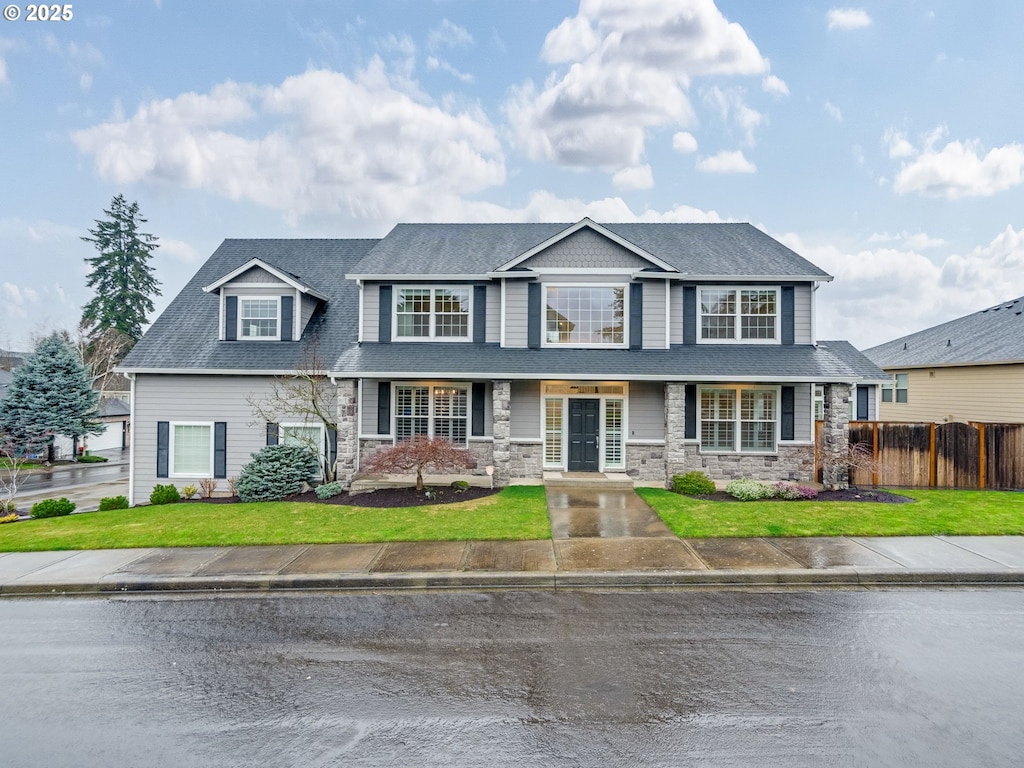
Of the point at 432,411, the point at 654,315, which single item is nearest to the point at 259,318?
the point at 432,411

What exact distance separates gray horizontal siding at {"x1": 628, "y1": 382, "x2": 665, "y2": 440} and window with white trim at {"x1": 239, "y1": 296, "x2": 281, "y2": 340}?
38.5 feet

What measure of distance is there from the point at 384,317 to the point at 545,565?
10.4 metres

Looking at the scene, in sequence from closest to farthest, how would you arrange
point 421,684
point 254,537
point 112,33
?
1. point 421,684
2. point 254,537
3. point 112,33

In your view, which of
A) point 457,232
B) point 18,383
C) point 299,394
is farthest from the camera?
point 18,383

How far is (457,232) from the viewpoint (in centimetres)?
1858

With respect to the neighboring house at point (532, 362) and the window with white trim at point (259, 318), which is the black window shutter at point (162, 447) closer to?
the neighboring house at point (532, 362)

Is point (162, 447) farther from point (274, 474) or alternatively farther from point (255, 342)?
point (274, 474)

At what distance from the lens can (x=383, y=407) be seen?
49.5 ft

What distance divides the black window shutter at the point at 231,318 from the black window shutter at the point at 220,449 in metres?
2.90

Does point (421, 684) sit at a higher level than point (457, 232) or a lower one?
lower

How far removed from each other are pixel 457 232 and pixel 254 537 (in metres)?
12.9

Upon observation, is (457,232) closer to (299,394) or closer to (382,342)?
(382,342)

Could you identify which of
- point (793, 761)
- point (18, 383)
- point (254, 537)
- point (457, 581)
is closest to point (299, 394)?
point (254, 537)

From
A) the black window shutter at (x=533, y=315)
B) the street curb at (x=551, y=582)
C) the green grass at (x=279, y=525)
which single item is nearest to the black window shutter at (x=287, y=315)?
the green grass at (x=279, y=525)
